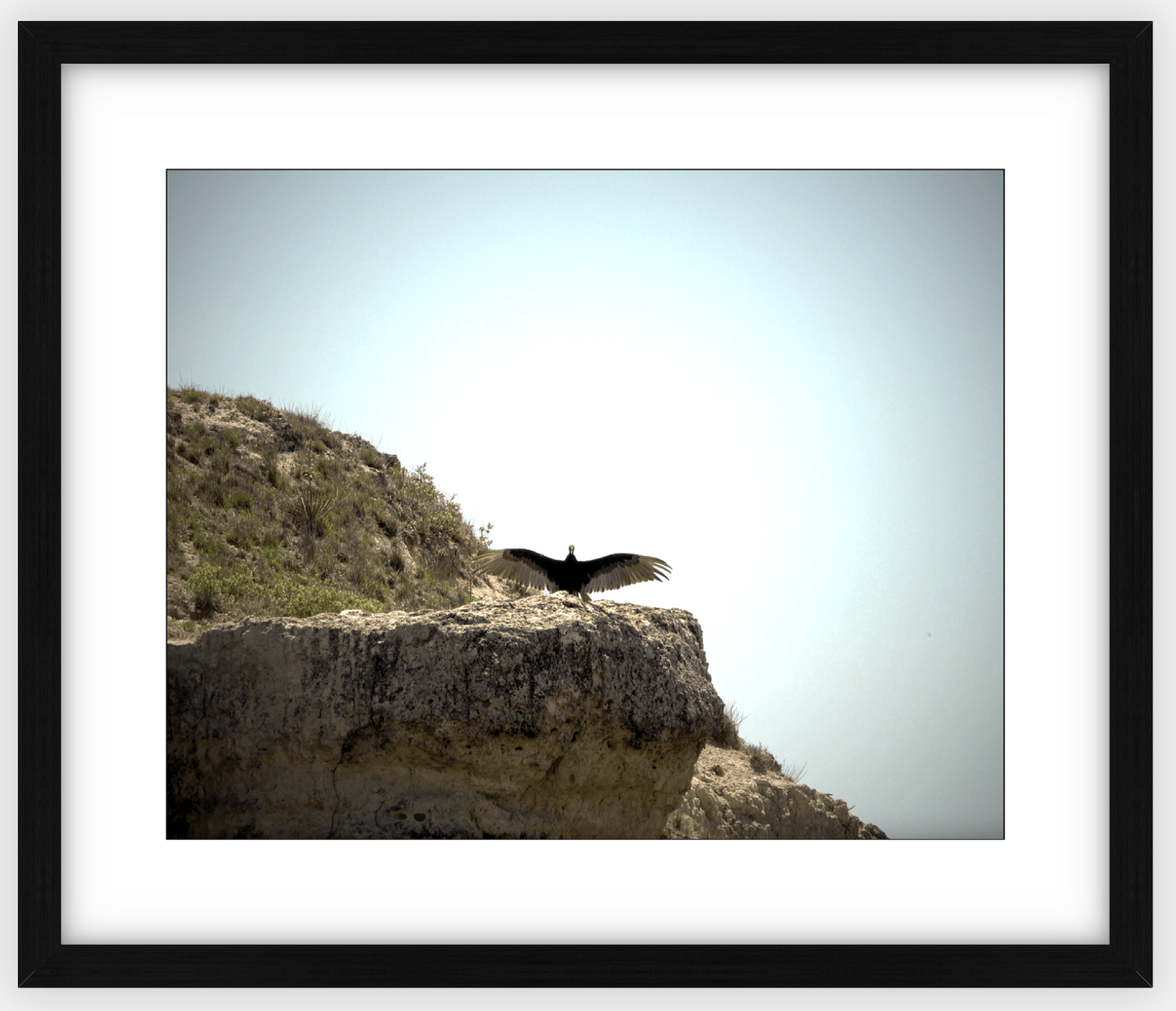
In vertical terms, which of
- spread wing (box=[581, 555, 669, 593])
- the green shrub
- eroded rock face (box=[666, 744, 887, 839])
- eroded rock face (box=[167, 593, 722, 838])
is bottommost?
eroded rock face (box=[666, 744, 887, 839])

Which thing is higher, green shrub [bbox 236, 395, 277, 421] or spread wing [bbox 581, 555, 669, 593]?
green shrub [bbox 236, 395, 277, 421]

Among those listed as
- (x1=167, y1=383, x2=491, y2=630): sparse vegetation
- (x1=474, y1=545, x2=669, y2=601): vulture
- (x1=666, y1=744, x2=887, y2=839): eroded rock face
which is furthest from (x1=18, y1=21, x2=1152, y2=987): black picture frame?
(x1=666, y1=744, x2=887, y2=839): eroded rock face

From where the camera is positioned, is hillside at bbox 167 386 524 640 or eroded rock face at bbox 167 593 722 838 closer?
eroded rock face at bbox 167 593 722 838

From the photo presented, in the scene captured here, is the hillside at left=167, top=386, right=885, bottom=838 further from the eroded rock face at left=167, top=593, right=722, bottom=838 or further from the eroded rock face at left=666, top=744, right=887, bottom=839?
the eroded rock face at left=167, top=593, right=722, bottom=838

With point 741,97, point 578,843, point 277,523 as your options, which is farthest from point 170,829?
point 277,523

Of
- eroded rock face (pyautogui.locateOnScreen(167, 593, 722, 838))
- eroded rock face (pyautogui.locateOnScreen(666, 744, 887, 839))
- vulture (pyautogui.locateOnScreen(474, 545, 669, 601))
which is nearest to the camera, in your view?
eroded rock face (pyautogui.locateOnScreen(167, 593, 722, 838))

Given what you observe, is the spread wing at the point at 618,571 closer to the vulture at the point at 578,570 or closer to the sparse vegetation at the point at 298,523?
the vulture at the point at 578,570

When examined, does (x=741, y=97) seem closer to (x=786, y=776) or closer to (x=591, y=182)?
(x=591, y=182)

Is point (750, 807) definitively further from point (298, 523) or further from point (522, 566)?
point (298, 523)
